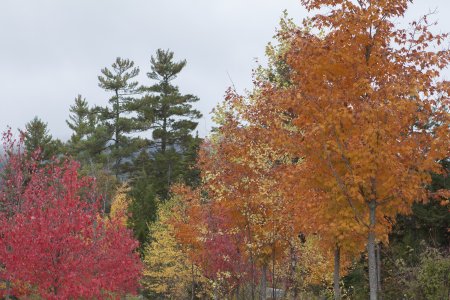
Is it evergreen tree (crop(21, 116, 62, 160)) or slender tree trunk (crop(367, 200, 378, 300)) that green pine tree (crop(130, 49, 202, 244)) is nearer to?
evergreen tree (crop(21, 116, 62, 160))

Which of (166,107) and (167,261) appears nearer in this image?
(167,261)

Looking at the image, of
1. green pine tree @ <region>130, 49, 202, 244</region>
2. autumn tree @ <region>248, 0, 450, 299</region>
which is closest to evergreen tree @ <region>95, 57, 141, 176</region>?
green pine tree @ <region>130, 49, 202, 244</region>

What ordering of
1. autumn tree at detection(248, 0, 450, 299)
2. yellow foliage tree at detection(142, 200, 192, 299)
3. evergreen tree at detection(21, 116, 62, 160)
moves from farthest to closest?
1. evergreen tree at detection(21, 116, 62, 160)
2. yellow foliage tree at detection(142, 200, 192, 299)
3. autumn tree at detection(248, 0, 450, 299)

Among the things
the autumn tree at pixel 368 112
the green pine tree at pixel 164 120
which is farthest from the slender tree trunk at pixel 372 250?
the green pine tree at pixel 164 120

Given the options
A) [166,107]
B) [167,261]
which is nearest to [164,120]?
[166,107]

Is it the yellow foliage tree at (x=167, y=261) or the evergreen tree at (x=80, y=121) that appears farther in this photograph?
the evergreen tree at (x=80, y=121)

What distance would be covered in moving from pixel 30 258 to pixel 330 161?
26.8 ft

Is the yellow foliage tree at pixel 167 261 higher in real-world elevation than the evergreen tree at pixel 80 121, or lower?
lower

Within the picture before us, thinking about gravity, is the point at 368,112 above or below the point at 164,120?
below

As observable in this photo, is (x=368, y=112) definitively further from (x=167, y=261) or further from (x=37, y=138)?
(x=37, y=138)

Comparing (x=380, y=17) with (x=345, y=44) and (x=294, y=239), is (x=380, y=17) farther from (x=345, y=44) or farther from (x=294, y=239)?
(x=294, y=239)

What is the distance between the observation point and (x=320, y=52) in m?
9.04

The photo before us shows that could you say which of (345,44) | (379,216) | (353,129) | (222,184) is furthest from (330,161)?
(222,184)

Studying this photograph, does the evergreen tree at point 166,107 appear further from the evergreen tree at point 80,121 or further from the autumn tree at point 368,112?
the autumn tree at point 368,112
